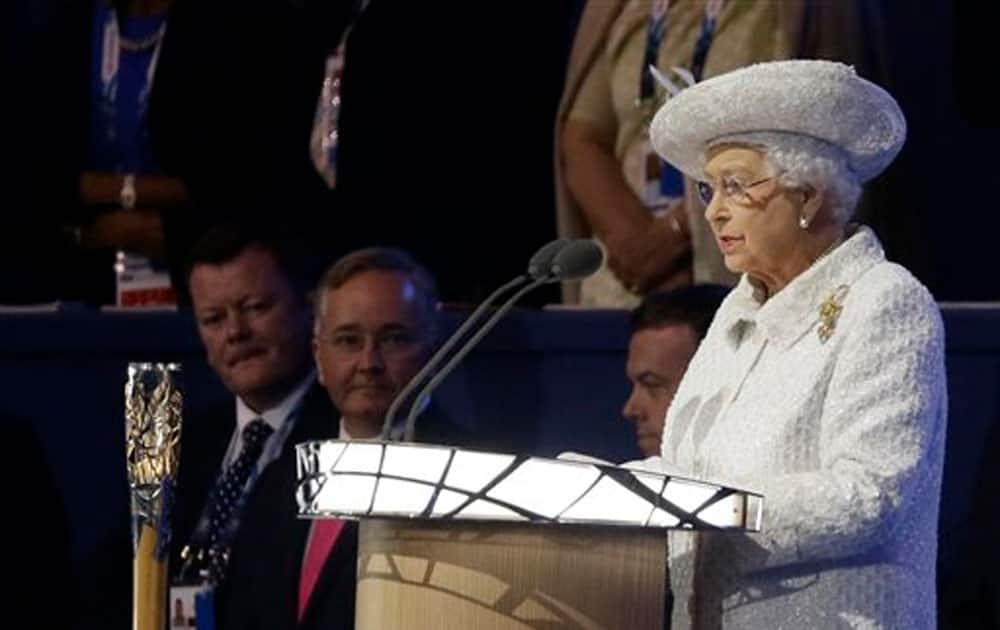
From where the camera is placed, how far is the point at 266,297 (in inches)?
207

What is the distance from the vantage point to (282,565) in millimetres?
4867

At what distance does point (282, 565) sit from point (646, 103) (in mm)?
1205

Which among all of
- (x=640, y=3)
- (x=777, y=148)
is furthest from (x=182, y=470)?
(x=777, y=148)

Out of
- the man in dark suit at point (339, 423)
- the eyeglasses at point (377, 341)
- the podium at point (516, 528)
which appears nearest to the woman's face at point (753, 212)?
the podium at point (516, 528)

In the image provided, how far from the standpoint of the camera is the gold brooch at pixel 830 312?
10.4 feet

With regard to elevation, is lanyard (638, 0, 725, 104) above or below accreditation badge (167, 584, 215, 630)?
above

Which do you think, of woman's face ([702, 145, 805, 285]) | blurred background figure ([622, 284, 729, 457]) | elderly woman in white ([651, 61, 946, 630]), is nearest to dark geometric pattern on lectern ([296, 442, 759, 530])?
elderly woman in white ([651, 61, 946, 630])

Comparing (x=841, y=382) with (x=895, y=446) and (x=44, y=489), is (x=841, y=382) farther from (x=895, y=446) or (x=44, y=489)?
(x=44, y=489)

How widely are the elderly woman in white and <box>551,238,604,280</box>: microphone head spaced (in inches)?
8.4

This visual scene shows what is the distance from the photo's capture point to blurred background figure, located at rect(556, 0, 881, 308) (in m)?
5.06

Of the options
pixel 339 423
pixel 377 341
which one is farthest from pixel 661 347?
pixel 339 423

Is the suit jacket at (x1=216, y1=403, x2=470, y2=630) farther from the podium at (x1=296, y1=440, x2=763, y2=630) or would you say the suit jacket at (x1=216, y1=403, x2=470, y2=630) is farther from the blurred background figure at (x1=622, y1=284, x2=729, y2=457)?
the podium at (x1=296, y1=440, x2=763, y2=630)

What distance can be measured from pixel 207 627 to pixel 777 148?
6.00 feet

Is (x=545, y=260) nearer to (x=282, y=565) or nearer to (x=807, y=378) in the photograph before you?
(x=807, y=378)
